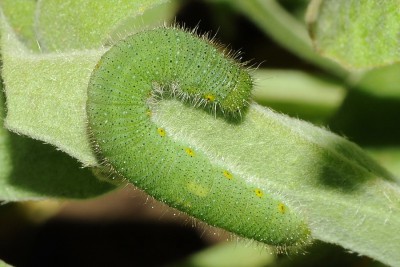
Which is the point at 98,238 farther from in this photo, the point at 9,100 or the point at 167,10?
the point at 9,100

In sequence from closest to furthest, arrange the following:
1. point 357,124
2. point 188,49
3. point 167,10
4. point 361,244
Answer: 1. point 188,49
2. point 361,244
3. point 357,124
4. point 167,10

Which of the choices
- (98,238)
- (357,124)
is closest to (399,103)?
(357,124)

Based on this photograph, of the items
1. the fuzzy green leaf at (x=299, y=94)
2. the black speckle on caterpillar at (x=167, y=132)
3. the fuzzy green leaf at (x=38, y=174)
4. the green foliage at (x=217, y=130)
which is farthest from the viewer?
the fuzzy green leaf at (x=299, y=94)

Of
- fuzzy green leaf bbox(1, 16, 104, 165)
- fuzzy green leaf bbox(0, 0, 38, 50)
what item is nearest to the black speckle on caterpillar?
fuzzy green leaf bbox(1, 16, 104, 165)

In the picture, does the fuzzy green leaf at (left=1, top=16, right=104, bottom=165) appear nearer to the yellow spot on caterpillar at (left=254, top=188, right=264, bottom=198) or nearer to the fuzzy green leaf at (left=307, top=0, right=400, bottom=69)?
the yellow spot on caterpillar at (left=254, top=188, right=264, bottom=198)

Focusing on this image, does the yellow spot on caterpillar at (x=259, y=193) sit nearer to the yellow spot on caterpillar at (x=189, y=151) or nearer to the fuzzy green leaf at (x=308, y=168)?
the fuzzy green leaf at (x=308, y=168)

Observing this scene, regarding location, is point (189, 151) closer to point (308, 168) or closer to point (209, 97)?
point (209, 97)

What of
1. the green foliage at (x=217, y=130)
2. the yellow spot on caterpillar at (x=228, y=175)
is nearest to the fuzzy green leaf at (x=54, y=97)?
the green foliage at (x=217, y=130)

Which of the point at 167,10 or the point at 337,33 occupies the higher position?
the point at 337,33
